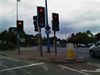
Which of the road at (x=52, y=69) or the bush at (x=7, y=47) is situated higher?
the bush at (x=7, y=47)

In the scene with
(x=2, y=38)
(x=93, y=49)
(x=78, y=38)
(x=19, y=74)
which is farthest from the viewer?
(x=78, y=38)

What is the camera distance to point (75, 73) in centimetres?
1544

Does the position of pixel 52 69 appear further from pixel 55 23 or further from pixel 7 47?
pixel 7 47

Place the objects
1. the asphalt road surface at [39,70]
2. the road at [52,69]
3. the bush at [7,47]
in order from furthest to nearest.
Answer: the bush at [7,47]
the road at [52,69]
the asphalt road surface at [39,70]

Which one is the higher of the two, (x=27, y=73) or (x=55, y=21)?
(x=55, y=21)

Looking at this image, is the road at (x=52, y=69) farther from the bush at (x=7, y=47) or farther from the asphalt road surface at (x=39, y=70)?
the bush at (x=7, y=47)

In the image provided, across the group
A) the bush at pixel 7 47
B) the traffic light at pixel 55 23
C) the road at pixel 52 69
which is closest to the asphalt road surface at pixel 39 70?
the road at pixel 52 69

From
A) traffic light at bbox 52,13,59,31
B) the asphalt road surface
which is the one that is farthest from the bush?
the asphalt road surface

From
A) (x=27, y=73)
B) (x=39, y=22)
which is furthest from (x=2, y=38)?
(x=27, y=73)

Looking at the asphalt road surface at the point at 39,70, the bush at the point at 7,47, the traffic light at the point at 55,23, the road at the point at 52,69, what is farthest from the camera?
the bush at the point at 7,47

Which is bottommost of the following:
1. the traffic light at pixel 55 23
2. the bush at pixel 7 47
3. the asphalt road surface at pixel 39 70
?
the asphalt road surface at pixel 39 70

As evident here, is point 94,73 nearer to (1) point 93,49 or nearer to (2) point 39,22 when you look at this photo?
(1) point 93,49

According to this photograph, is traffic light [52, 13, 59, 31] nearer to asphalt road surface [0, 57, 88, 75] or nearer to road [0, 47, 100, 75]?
road [0, 47, 100, 75]

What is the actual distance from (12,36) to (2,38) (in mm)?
4556
